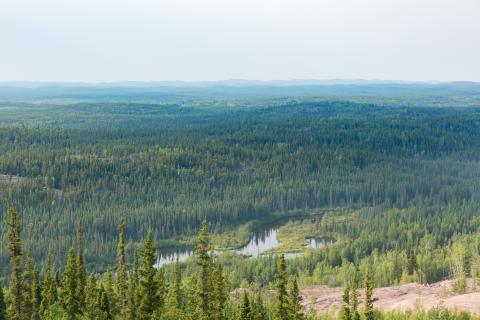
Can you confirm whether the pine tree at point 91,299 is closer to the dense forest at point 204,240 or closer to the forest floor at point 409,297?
the dense forest at point 204,240

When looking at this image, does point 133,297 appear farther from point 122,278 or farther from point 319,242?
point 319,242

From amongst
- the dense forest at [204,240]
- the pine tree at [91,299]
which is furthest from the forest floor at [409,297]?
the pine tree at [91,299]

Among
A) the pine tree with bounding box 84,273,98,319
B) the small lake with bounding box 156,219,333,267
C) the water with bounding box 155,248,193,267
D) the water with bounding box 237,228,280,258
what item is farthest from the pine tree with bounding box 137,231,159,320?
the water with bounding box 237,228,280,258

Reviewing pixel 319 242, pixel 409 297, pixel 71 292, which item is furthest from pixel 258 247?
pixel 71 292

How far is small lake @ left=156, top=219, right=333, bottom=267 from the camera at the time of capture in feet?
445

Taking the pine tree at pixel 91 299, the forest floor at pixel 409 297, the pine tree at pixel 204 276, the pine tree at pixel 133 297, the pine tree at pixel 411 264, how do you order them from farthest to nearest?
the pine tree at pixel 411 264 < the forest floor at pixel 409 297 < the pine tree at pixel 91 299 < the pine tree at pixel 204 276 < the pine tree at pixel 133 297

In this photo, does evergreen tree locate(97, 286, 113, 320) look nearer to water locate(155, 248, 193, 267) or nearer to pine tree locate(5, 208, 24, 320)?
pine tree locate(5, 208, 24, 320)

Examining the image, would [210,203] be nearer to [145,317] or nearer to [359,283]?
[359,283]

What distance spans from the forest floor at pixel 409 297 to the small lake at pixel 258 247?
35.8 meters

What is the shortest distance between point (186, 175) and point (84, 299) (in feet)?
412

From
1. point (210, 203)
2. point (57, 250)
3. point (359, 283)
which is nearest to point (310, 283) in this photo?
point (359, 283)

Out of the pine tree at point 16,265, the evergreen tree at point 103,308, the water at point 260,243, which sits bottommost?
the water at point 260,243

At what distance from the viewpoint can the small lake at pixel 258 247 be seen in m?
136

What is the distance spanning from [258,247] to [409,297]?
2494 inches
